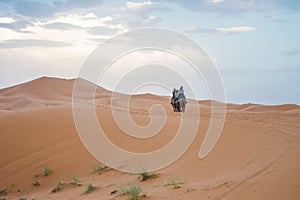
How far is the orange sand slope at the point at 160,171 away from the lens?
754 cm

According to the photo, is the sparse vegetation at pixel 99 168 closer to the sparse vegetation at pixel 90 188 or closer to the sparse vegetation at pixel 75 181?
the sparse vegetation at pixel 75 181

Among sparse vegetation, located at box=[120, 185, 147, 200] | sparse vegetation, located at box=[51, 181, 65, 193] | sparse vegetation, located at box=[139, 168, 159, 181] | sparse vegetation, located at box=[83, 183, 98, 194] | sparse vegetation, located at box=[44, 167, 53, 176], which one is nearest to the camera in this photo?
sparse vegetation, located at box=[120, 185, 147, 200]

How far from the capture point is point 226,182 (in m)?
7.77

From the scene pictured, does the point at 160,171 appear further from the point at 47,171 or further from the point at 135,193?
the point at 47,171

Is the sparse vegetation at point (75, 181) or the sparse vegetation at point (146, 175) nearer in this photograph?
the sparse vegetation at point (146, 175)

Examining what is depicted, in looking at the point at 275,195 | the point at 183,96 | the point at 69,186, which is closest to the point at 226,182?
the point at 275,195

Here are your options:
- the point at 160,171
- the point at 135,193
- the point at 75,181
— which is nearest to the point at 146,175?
the point at 160,171

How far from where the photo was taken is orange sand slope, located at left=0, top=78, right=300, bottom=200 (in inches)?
297

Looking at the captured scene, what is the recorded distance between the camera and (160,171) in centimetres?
1098

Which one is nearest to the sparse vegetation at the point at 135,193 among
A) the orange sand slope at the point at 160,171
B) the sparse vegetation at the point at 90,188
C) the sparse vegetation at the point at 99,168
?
the orange sand slope at the point at 160,171

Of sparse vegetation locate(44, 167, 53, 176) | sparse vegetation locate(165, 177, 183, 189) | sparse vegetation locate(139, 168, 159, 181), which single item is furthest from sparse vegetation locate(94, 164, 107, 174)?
sparse vegetation locate(165, 177, 183, 189)

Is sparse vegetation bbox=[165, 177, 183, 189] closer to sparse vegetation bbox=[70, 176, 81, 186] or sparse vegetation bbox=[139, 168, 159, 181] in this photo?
sparse vegetation bbox=[139, 168, 159, 181]

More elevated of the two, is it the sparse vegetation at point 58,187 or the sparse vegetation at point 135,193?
the sparse vegetation at point 135,193

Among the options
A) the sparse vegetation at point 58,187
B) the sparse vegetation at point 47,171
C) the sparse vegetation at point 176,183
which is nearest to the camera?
the sparse vegetation at point 176,183
